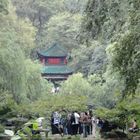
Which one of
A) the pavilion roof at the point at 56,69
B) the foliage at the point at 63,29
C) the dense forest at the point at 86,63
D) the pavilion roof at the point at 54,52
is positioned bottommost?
the dense forest at the point at 86,63

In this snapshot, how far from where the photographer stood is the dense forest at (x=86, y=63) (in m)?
9.91

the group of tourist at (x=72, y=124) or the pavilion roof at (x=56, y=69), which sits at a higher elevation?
the pavilion roof at (x=56, y=69)

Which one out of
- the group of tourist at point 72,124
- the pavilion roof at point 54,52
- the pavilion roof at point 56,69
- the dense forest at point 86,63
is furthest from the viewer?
the pavilion roof at point 54,52

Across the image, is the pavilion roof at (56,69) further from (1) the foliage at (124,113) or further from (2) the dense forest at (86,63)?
(1) the foliage at (124,113)

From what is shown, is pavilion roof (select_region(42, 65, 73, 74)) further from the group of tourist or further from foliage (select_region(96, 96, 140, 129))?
foliage (select_region(96, 96, 140, 129))

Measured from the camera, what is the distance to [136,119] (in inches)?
619

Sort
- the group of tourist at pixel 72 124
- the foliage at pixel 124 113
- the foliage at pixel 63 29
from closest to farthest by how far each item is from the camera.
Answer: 1. the foliage at pixel 124 113
2. the group of tourist at pixel 72 124
3. the foliage at pixel 63 29

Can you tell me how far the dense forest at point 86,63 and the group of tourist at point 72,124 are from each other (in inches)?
22.4

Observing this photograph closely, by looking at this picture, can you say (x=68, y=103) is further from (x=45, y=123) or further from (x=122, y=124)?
(x=122, y=124)

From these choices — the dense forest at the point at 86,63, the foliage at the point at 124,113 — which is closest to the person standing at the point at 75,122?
the dense forest at the point at 86,63

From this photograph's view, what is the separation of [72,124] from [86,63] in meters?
26.3

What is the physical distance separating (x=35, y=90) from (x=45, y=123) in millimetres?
8514

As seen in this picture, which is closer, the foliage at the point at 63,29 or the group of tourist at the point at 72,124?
the group of tourist at the point at 72,124

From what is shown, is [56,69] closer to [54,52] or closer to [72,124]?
[54,52]
